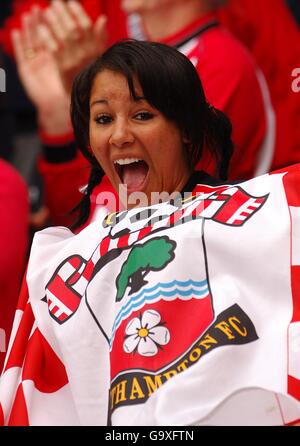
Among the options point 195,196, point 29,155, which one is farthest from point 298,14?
point 195,196

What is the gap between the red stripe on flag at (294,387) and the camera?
139 centimetres

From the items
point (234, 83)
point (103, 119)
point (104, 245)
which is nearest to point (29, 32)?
point (234, 83)

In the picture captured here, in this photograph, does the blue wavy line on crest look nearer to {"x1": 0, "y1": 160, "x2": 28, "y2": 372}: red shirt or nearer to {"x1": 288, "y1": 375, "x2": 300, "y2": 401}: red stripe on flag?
{"x1": 288, "y1": 375, "x2": 300, "y2": 401}: red stripe on flag

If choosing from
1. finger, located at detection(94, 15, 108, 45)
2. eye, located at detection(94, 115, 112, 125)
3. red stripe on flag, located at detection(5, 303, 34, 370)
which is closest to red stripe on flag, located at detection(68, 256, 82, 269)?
red stripe on flag, located at detection(5, 303, 34, 370)

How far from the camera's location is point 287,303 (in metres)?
1.48

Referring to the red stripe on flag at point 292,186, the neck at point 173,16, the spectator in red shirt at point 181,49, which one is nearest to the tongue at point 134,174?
the red stripe on flag at point 292,186

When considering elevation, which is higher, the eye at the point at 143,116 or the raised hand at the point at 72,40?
the eye at the point at 143,116

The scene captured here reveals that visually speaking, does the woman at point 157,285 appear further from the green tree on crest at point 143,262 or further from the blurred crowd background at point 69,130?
the blurred crowd background at point 69,130

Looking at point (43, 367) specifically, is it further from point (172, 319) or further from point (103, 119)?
point (103, 119)

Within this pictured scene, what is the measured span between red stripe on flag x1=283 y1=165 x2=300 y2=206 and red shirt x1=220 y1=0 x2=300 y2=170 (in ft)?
3.31

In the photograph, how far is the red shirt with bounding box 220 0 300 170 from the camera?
8.86 ft

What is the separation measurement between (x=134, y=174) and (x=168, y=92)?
15cm
